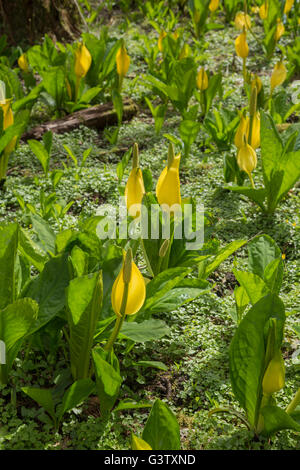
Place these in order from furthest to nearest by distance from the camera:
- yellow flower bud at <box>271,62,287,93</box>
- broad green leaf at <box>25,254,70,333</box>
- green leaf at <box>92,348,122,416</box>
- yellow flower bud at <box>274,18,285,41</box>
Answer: yellow flower bud at <box>274,18,285,41</box> → yellow flower bud at <box>271,62,287,93</box> → broad green leaf at <box>25,254,70,333</box> → green leaf at <box>92,348,122,416</box>

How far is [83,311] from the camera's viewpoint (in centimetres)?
172

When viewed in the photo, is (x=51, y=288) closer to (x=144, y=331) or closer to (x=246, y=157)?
(x=144, y=331)

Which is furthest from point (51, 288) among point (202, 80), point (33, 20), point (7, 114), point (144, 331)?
point (33, 20)

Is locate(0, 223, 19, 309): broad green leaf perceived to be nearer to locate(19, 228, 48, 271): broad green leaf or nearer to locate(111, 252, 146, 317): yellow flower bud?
locate(19, 228, 48, 271): broad green leaf

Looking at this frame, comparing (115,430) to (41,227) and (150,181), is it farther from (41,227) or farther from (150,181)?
(150,181)

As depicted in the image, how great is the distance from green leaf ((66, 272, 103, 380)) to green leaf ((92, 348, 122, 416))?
0.08 m

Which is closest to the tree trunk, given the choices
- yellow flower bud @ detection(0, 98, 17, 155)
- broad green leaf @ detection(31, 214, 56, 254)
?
yellow flower bud @ detection(0, 98, 17, 155)

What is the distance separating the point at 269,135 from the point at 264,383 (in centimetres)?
154

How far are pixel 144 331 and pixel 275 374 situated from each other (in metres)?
0.50

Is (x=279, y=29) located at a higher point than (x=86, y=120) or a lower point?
higher

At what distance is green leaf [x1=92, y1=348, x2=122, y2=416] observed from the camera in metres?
1.67

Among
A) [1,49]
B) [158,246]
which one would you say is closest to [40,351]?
[158,246]

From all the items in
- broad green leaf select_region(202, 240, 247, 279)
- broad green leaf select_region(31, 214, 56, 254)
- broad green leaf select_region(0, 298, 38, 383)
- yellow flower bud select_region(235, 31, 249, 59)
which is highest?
yellow flower bud select_region(235, 31, 249, 59)

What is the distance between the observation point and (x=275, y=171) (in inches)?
112
